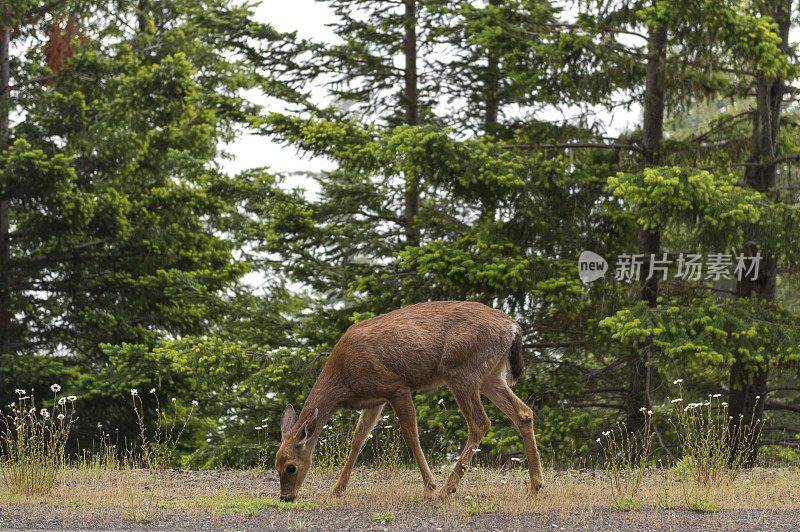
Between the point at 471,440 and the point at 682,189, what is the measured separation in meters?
4.37

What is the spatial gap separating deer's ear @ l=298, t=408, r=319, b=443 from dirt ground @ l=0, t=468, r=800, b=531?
0.56 m

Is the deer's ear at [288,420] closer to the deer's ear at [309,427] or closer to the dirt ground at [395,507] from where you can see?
the deer's ear at [309,427]

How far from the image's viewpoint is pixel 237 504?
7086 mm

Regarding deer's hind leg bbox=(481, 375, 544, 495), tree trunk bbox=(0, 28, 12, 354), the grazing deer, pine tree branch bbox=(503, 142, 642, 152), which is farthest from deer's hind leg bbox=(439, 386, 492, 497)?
tree trunk bbox=(0, 28, 12, 354)

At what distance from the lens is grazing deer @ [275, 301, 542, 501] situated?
23.5ft

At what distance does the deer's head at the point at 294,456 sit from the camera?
7062mm

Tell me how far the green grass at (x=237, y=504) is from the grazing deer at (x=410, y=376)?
0.18m

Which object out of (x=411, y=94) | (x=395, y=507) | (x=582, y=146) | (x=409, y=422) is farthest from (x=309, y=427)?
(x=411, y=94)

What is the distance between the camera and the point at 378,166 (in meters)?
13.0

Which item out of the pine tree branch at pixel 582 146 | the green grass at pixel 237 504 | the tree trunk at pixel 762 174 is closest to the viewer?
the green grass at pixel 237 504

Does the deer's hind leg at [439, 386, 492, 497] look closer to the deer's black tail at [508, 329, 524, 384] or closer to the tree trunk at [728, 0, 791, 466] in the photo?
the deer's black tail at [508, 329, 524, 384]

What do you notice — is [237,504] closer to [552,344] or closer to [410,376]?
[410,376]

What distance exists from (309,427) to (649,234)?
25.0 feet

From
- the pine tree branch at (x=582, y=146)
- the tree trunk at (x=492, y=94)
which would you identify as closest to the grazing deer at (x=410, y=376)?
the pine tree branch at (x=582, y=146)
